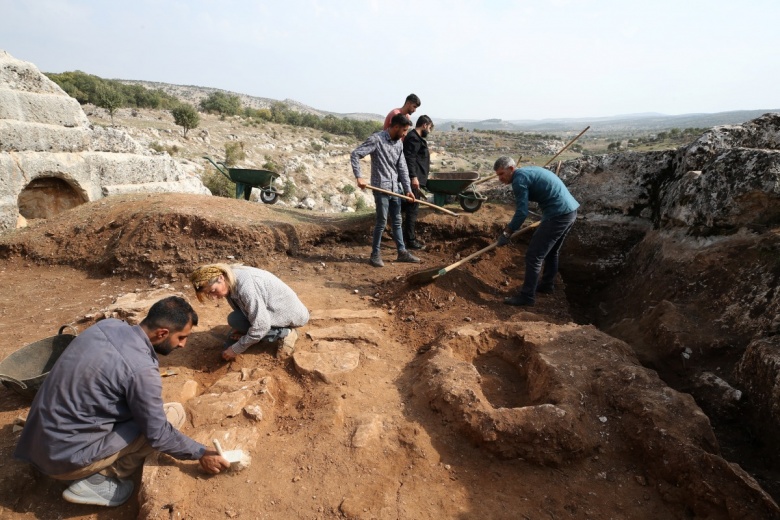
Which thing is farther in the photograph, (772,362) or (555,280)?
(555,280)

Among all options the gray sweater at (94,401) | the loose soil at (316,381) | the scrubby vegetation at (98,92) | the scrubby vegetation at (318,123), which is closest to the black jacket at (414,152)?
the loose soil at (316,381)

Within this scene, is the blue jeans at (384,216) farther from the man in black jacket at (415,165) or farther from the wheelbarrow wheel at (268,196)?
the wheelbarrow wheel at (268,196)

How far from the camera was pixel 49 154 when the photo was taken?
7105mm

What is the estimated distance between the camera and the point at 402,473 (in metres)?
2.72

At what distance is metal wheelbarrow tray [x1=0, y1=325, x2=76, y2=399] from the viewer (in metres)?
3.09

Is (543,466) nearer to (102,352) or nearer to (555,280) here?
(102,352)

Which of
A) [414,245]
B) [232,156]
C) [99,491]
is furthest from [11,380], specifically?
[232,156]

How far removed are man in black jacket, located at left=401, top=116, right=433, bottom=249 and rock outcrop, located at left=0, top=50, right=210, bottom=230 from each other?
18.3ft

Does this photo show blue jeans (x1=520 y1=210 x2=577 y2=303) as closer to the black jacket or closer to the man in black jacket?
the man in black jacket

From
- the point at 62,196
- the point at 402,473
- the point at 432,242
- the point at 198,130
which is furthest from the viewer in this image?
the point at 198,130

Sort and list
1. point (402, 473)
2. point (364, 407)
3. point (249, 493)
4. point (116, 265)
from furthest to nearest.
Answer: point (116, 265)
point (364, 407)
point (402, 473)
point (249, 493)

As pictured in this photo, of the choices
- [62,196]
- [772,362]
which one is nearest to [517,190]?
[772,362]

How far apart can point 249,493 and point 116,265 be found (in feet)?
14.6

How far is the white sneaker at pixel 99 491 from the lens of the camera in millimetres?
2479
